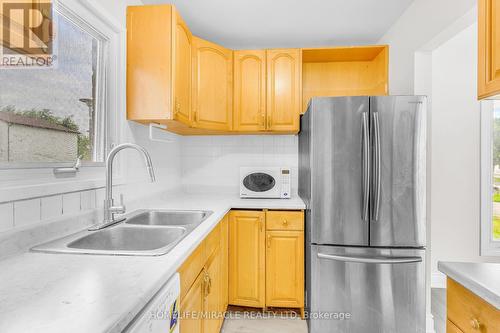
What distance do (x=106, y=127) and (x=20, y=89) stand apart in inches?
23.1

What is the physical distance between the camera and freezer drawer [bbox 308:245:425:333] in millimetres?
1769

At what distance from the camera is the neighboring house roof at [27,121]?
102cm

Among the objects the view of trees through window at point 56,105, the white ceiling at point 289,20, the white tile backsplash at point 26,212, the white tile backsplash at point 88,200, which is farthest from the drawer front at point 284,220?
the white ceiling at point 289,20

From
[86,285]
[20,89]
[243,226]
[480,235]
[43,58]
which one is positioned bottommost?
[480,235]

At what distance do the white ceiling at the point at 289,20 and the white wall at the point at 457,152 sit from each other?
0.85m

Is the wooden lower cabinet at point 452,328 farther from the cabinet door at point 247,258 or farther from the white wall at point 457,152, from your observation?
the white wall at point 457,152

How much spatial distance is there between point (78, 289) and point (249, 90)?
2153 mm

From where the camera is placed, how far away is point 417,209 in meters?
1.77

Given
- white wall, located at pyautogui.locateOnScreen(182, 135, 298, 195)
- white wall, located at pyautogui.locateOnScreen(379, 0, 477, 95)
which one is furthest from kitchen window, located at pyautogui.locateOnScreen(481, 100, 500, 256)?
white wall, located at pyautogui.locateOnScreen(182, 135, 298, 195)

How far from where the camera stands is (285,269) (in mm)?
2150

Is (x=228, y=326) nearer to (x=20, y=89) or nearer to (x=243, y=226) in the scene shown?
(x=243, y=226)

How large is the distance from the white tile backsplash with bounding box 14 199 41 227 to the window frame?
25mm

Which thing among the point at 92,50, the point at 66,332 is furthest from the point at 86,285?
the point at 92,50

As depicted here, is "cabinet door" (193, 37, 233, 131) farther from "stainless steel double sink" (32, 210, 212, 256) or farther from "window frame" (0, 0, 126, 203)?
"stainless steel double sink" (32, 210, 212, 256)
